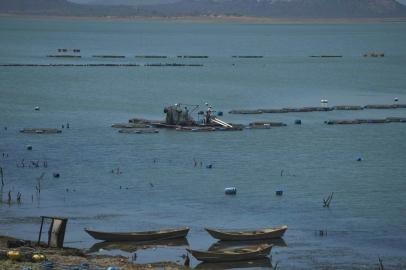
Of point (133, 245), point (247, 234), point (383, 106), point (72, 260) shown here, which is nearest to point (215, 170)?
point (247, 234)

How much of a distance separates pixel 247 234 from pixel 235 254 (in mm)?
2814

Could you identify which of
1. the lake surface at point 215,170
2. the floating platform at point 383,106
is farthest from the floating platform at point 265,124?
the floating platform at point 383,106

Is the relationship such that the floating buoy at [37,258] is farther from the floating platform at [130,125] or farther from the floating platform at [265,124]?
the floating platform at [265,124]

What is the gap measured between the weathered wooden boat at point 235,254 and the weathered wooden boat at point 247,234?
4.94 feet

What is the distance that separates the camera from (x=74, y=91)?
103 meters

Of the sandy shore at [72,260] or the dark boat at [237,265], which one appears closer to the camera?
the sandy shore at [72,260]

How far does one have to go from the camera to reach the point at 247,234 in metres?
41.1

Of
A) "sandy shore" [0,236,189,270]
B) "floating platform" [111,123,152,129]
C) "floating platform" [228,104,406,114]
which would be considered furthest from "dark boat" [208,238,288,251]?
"floating platform" [228,104,406,114]

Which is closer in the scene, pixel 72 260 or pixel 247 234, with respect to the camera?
pixel 72 260

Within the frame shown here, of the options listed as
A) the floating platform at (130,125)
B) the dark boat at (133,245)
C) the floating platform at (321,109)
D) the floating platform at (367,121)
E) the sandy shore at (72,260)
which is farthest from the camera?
the floating platform at (321,109)

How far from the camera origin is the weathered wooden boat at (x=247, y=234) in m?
40.9

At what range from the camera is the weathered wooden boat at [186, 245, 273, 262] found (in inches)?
1492

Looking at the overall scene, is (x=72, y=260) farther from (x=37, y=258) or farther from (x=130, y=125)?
(x=130, y=125)

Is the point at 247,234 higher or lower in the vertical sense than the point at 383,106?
lower
